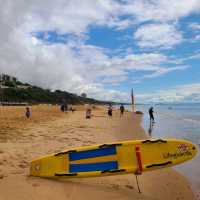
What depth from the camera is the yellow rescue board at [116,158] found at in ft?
20.4

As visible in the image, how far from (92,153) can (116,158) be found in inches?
20.2

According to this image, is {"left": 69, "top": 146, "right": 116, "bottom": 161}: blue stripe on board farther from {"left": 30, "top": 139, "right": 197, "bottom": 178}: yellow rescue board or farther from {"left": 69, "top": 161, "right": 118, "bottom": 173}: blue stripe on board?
{"left": 69, "top": 161, "right": 118, "bottom": 173}: blue stripe on board

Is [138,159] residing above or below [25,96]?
below

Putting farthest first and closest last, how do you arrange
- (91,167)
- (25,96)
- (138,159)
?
1. (25,96)
2. (91,167)
3. (138,159)

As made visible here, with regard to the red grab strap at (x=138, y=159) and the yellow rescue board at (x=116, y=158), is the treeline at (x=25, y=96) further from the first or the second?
the red grab strap at (x=138, y=159)

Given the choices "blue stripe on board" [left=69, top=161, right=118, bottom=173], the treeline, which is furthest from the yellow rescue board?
the treeline

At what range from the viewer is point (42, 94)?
4941 inches

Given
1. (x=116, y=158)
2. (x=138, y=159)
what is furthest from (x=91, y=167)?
(x=138, y=159)

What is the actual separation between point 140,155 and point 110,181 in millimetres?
859

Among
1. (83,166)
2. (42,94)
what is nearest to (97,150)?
(83,166)

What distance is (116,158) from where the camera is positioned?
20.7ft

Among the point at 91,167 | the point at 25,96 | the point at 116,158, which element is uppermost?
the point at 25,96

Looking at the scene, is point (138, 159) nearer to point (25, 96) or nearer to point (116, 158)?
point (116, 158)

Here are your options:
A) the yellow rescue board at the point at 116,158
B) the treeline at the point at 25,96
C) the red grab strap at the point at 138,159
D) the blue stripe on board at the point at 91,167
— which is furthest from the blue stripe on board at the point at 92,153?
the treeline at the point at 25,96
